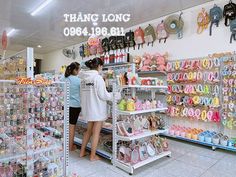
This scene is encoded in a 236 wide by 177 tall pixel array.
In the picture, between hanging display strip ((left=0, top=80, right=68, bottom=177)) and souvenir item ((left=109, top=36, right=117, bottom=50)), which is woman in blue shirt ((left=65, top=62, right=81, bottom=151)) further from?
souvenir item ((left=109, top=36, right=117, bottom=50))

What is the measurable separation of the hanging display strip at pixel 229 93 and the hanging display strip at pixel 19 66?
3174 mm

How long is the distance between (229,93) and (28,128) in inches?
128

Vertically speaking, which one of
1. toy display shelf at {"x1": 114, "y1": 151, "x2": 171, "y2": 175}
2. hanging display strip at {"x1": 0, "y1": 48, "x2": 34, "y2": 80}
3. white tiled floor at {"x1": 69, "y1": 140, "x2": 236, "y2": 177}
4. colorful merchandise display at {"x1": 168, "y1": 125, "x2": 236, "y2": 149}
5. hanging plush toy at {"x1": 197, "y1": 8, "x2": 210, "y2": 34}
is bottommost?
white tiled floor at {"x1": 69, "y1": 140, "x2": 236, "y2": 177}

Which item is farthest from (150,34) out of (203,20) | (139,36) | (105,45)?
(105,45)

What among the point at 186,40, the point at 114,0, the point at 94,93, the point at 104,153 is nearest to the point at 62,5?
the point at 114,0

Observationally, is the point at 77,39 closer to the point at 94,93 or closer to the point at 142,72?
the point at 142,72

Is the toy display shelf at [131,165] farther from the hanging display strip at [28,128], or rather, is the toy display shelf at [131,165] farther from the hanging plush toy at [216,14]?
the hanging plush toy at [216,14]

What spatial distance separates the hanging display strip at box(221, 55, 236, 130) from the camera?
337cm

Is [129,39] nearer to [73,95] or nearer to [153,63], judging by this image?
[153,63]

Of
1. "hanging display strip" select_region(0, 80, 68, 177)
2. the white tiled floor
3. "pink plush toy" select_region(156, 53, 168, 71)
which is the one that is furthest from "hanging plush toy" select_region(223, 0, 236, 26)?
"hanging display strip" select_region(0, 80, 68, 177)

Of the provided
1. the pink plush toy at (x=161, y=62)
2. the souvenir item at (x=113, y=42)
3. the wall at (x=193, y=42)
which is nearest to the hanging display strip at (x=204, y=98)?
the pink plush toy at (x=161, y=62)

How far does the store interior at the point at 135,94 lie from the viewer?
6.44 ft

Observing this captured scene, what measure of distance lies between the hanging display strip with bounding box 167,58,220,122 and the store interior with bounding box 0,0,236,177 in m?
0.02

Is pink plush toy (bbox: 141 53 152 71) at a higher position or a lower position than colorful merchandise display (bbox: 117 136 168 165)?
higher
